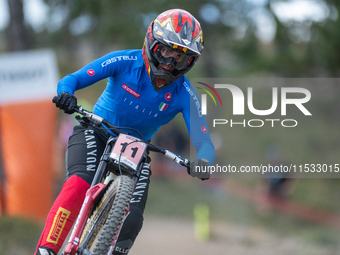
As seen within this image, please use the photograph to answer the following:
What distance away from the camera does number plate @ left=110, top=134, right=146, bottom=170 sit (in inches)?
142

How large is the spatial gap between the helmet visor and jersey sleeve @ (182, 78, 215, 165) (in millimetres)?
441

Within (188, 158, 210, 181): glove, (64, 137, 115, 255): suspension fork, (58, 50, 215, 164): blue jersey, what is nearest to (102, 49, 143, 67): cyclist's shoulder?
(58, 50, 215, 164): blue jersey

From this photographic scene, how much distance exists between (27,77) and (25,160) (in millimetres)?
1694

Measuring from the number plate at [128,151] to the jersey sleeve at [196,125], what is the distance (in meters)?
0.65

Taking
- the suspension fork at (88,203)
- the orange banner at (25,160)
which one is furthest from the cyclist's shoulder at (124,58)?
the orange banner at (25,160)

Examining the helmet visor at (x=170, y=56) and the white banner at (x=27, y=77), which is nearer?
the helmet visor at (x=170, y=56)

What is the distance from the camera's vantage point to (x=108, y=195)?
3482mm

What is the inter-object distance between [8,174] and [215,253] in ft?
18.1

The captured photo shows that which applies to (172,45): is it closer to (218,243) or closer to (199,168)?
(199,168)

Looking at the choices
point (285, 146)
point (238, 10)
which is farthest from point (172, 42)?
point (285, 146)

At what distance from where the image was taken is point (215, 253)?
10625 mm

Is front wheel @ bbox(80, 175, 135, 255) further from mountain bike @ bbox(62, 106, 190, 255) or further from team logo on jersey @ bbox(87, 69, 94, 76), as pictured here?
team logo on jersey @ bbox(87, 69, 94, 76)

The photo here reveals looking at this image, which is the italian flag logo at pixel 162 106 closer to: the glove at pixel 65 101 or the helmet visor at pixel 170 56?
the helmet visor at pixel 170 56

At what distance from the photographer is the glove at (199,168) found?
12.1 ft
